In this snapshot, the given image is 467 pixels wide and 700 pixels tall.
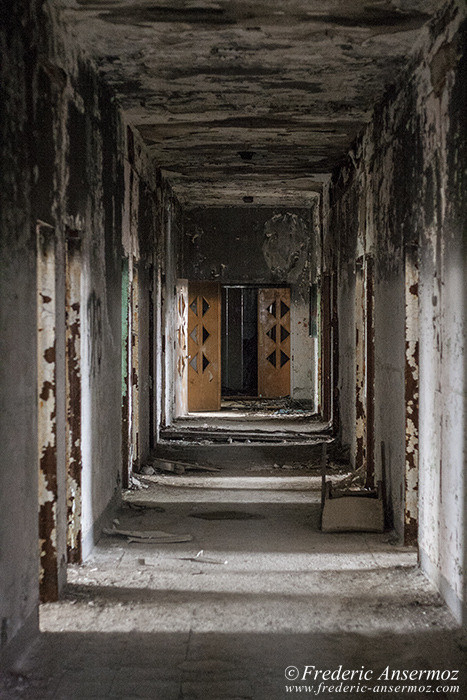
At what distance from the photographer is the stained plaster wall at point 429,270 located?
3.52 meters

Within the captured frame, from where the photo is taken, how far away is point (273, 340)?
44.2 ft

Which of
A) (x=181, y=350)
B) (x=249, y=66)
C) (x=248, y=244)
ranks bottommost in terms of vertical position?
(x=181, y=350)

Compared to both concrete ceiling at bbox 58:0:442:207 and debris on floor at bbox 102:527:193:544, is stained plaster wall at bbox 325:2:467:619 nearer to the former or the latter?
concrete ceiling at bbox 58:0:442:207

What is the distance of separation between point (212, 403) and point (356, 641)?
8619 millimetres

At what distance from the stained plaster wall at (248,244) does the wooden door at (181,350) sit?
0.47m

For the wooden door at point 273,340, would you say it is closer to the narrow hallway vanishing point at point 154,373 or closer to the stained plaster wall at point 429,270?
the narrow hallway vanishing point at point 154,373

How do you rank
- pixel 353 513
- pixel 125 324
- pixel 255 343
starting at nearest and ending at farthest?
pixel 353 513
pixel 125 324
pixel 255 343

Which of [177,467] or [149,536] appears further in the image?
[177,467]

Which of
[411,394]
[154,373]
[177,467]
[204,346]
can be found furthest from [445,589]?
[204,346]

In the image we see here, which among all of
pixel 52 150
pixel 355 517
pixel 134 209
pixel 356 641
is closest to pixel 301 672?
pixel 356 641

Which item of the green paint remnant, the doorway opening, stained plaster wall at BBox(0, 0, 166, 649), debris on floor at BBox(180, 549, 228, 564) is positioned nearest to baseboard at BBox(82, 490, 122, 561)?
stained plaster wall at BBox(0, 0, 166, 649)

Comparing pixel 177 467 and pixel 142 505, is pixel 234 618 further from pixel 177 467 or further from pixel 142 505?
pixel 177 467

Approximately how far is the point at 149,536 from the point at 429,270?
2.74m

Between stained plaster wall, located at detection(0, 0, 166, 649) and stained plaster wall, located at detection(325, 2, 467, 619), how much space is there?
6.98 ft
